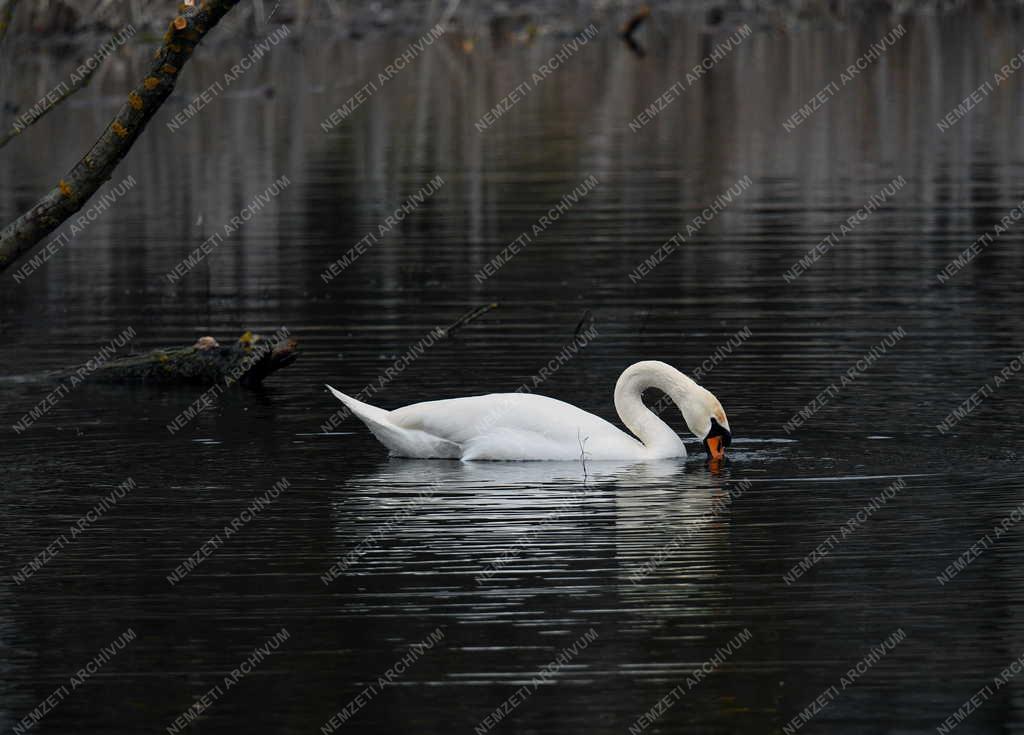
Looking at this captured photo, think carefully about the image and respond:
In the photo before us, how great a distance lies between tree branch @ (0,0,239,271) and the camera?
7.14 m

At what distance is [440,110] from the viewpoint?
144ft

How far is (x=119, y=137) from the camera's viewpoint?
713 centimetres

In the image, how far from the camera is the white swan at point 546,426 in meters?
12.5

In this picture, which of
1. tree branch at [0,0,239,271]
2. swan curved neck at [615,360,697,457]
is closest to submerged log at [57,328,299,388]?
swan curved neck at [615,360,697,457]

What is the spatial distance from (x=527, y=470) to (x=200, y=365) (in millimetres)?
4063

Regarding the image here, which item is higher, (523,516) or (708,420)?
(708,420)

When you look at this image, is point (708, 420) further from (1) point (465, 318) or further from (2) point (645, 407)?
(1) point (465, 318)

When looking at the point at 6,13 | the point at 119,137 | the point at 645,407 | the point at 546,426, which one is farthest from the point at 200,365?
the point at 119,137

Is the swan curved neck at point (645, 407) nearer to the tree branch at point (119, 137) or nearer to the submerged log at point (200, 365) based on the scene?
the submerged log at point (200, 365)

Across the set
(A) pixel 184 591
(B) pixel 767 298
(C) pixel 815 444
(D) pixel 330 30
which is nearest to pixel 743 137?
(B) pixel 767 298

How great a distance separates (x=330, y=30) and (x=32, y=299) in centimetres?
5140

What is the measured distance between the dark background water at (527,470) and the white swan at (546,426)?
0.15 meters

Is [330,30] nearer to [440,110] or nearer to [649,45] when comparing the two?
[649,45]

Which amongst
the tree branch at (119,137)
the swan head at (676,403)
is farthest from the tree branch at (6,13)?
the swan head at (676,403)
